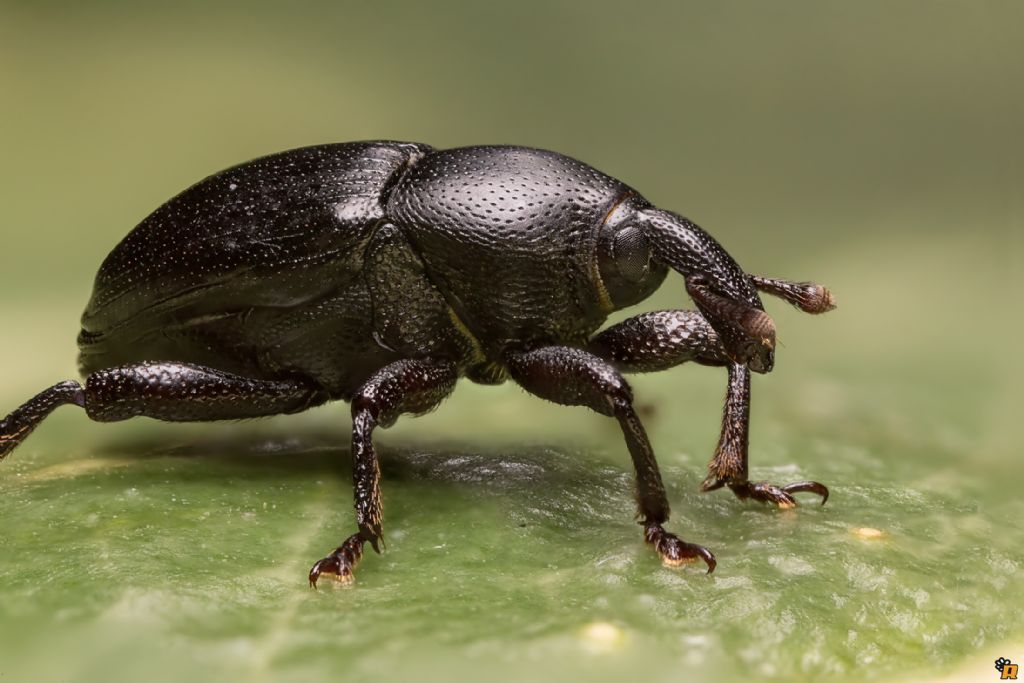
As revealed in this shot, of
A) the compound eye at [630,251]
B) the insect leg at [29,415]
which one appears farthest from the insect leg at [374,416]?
the insect leg at [29,415]

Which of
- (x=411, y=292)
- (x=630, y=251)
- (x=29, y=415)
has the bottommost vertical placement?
(x=29, y=415)

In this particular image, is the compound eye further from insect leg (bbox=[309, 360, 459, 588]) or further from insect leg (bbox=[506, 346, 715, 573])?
insect leg (bbox=[309, 360, 459, 588])

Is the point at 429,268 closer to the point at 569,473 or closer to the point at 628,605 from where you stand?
the point at 569,473

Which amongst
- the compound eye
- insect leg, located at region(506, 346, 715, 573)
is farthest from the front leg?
insect leg, located at region(506, 346, 715, 573)

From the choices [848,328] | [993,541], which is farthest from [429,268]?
[848,328]

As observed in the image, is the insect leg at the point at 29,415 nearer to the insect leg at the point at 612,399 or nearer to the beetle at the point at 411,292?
the beetle at the point at 411,292

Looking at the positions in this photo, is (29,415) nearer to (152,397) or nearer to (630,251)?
(152,397)

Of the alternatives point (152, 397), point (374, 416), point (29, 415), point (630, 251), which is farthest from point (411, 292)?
point (29, 415)
